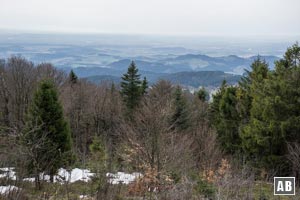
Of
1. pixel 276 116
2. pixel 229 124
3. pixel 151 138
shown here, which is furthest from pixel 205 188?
pixel 229 124

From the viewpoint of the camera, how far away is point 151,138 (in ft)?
46.8

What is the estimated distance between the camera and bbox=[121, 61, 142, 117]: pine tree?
115 ft

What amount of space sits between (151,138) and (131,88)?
21.3 m

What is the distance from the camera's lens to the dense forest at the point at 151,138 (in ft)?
17.3

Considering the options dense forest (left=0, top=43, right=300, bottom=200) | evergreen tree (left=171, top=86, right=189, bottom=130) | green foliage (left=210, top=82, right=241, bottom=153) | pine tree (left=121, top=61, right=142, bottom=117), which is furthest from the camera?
pine tree (left=121, top=61, right=142, bottom=117)

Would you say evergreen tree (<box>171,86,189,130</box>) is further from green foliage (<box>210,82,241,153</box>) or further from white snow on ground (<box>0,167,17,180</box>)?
white snow on ground (<box>0,167,17,180</box>)

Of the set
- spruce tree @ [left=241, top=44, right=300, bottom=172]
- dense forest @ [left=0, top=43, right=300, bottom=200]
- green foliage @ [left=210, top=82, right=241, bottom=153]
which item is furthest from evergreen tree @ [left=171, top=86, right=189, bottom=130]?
spruce tree @ [left=241, top=44, right=300, bottom=172]

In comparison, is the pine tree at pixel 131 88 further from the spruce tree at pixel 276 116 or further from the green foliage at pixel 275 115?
the spruce tree at pixel 276 116

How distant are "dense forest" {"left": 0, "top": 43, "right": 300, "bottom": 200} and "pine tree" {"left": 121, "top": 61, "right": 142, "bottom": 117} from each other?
11 cm

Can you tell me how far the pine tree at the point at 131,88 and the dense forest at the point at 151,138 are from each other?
0.11m

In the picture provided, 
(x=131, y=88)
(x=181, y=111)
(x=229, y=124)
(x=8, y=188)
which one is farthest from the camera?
(x=131, y=88)

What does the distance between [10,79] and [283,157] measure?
918 inches

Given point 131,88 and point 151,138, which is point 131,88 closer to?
point 131,88

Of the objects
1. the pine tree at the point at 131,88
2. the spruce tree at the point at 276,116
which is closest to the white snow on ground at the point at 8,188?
the spruce tree at the point at 276,116
